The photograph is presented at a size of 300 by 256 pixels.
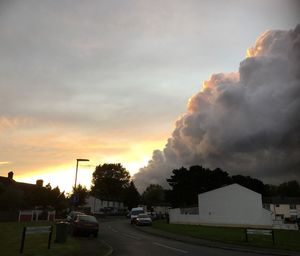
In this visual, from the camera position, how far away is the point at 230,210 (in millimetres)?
60000

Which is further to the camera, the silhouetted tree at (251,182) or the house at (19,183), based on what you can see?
the silhouetted tree at (251,182)

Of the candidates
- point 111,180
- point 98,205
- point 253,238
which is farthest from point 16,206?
point 111,180

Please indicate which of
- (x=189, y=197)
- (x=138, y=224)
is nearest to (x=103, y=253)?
(x=138, y=224)

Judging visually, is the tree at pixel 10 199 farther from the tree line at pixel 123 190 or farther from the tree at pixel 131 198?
the tree at pixel 131 198

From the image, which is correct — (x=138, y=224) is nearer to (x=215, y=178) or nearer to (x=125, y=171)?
(x=215, y=178)

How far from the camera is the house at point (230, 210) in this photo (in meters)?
58.1

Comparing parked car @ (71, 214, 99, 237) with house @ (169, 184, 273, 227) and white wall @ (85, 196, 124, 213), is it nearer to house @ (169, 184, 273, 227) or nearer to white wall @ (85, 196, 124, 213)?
house @ (169, 184, 273, 227)

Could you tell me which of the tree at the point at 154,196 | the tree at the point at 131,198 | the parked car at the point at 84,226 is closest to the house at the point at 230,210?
the parked car at the point at 84,226

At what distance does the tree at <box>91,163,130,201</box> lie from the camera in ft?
469

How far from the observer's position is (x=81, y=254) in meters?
16.7

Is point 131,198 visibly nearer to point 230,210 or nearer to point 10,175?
point 10,175

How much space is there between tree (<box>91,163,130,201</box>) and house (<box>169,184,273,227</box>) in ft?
267

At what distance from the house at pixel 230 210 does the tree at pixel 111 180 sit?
8127 centimetres

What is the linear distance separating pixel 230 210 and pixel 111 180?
89.6 meters
